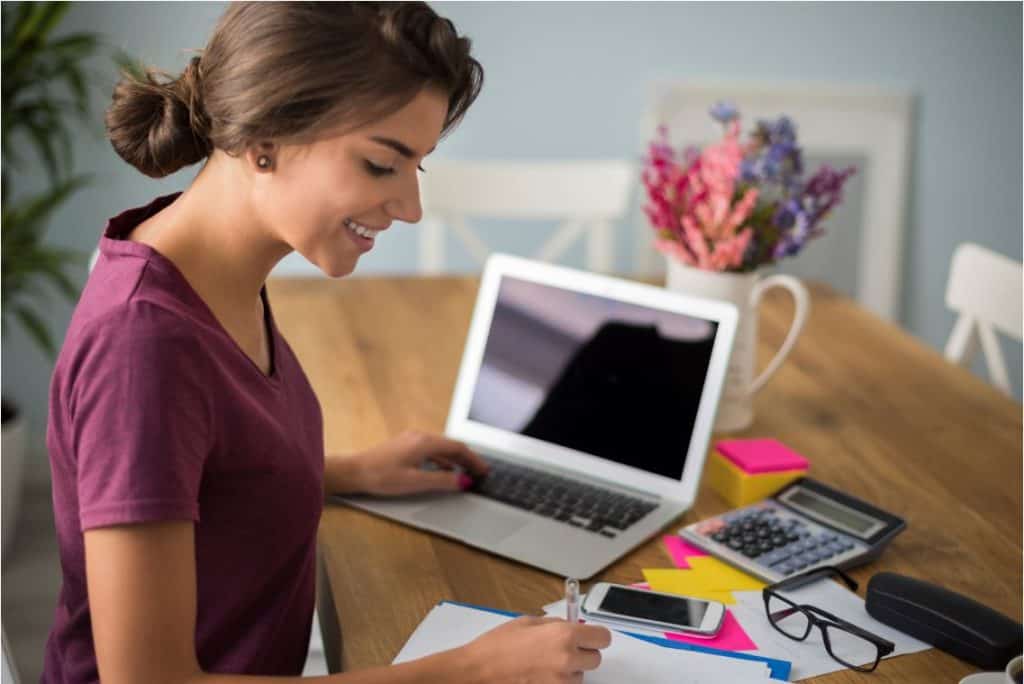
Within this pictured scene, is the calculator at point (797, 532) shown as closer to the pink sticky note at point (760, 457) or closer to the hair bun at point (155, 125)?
the pink sticky note at point (760, 457)

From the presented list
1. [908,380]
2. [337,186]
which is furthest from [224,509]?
[908,380]

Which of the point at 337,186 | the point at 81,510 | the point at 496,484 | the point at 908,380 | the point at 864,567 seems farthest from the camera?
the point at 908,380

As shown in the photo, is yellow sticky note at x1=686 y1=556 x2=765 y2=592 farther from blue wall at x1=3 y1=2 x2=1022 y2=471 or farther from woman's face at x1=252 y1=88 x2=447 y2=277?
blue wall at x1=3 y1=2 x2=1022 y2=471

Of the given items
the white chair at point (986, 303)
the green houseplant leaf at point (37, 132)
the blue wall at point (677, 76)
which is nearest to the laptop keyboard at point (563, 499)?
the white chair at point (986, 303)

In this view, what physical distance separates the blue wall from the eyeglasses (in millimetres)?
2306

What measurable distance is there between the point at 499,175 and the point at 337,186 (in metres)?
1.66

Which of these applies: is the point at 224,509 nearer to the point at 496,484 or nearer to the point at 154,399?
the point at 154,399

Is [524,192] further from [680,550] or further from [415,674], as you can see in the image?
[415,674]

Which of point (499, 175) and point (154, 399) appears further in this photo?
point (499, 175)

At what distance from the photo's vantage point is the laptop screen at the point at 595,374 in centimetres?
142

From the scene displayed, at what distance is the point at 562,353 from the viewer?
1.49 m

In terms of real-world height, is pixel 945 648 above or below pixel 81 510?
below

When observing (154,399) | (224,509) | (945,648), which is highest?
(154,399)

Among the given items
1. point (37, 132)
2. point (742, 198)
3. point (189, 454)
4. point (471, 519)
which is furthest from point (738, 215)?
point (37, 132)
